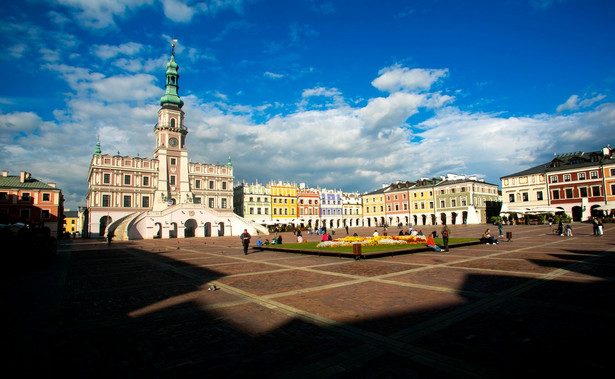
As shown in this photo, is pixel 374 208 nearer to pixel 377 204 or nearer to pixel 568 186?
pixel 377 204

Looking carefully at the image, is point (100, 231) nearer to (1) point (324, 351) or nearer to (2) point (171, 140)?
(2) point (171, 140)

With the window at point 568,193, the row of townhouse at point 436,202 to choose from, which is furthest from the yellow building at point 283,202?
the window at point 568,193

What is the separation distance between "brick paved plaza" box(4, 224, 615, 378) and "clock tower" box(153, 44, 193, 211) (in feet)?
176

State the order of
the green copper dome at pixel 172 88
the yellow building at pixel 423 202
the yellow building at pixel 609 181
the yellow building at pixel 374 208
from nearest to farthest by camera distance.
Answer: the yellow building at pixel 609 181 < the green copper dome at pixel 172 88 < the yellow building at pixel 423 202 < the yellow building at pixel 374 208

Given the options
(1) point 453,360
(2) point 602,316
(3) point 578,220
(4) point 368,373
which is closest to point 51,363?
(4) point 368,373

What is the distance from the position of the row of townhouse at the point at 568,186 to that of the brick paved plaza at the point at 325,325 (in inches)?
2131

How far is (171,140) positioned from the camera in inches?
2571

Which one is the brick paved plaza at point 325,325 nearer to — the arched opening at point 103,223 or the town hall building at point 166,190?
the town hall building at point 166,190

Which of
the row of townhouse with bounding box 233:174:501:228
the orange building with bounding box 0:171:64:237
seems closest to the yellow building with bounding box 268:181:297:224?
the row of townhouse with bounding box 233:174:501:228

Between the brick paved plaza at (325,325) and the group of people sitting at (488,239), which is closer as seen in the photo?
the brick paved plaza at (325,325)

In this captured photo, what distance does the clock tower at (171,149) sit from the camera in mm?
63031

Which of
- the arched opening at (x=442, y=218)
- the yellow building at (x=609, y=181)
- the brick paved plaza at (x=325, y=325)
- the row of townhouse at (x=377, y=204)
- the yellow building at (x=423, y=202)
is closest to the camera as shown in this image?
the brick paved plaza at (x=325, y=325)

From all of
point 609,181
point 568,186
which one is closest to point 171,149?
point 568,186

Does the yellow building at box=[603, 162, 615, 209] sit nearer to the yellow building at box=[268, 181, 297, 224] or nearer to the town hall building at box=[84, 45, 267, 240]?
the town hall building at box=[84, 45, 267, 240]
